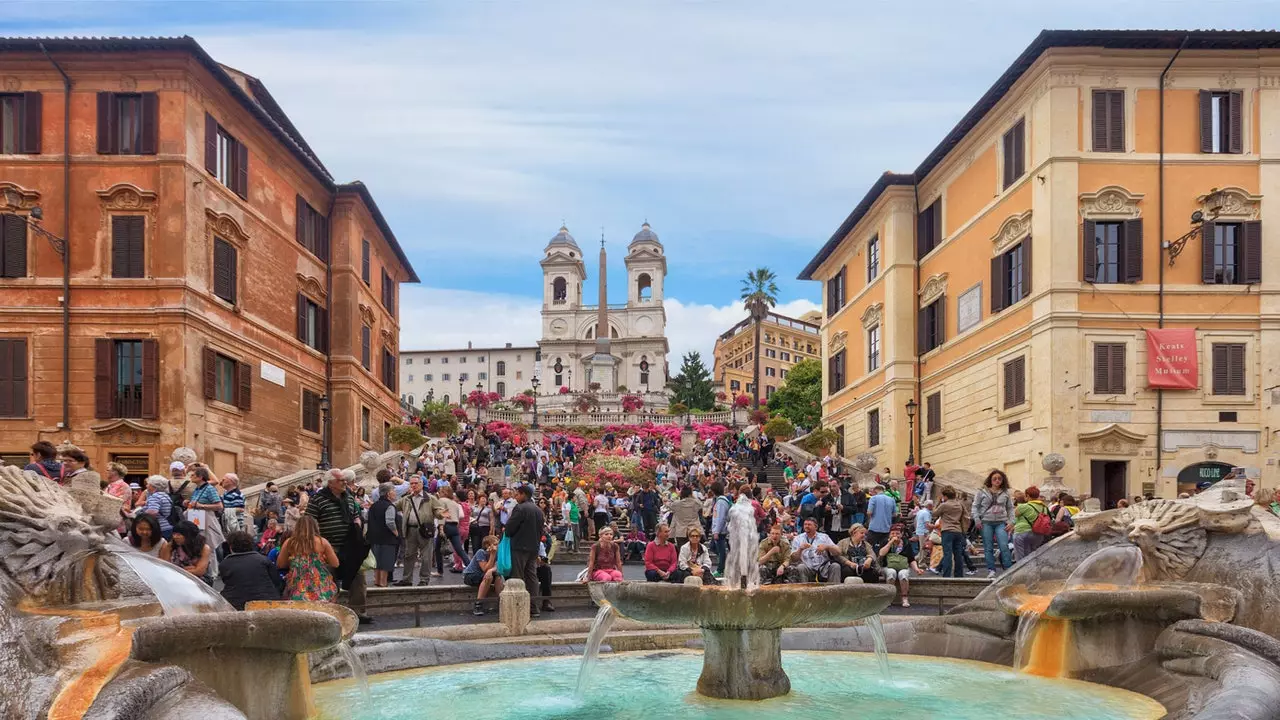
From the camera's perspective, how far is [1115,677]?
7.75 metres

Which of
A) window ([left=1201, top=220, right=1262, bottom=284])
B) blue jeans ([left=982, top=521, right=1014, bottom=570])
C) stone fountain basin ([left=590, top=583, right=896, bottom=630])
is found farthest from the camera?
window ([left=1201, top=220, right=1262, bottom=284])

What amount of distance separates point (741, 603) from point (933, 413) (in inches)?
1075

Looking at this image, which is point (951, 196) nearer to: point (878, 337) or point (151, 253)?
point (878, 337)

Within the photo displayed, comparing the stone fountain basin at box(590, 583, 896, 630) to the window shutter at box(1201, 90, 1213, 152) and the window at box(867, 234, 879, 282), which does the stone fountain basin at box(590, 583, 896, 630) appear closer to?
the window shutter at box(1201, 90, 1213, 152)

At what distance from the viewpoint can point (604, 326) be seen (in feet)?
424

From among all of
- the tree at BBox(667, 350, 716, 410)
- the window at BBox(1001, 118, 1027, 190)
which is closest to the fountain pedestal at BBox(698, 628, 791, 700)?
the window at BBox(1001, 118, 1027, 190)

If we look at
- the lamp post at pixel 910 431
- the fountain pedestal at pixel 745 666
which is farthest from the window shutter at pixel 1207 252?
the fountain pedestal at pixel 745 666

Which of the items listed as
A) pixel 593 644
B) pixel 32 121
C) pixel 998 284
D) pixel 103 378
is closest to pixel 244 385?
pixel 103 378

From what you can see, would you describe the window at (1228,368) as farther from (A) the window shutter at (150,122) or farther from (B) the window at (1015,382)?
(A) the window shutter at (150,122)

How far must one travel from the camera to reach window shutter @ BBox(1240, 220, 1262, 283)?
81.8ft

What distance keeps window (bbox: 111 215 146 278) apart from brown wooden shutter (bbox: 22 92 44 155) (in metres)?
2.59

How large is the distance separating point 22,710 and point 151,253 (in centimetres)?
2287

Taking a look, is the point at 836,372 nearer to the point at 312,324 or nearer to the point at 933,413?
the point at 933,413

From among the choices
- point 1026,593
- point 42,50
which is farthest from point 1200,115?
point 42,50
